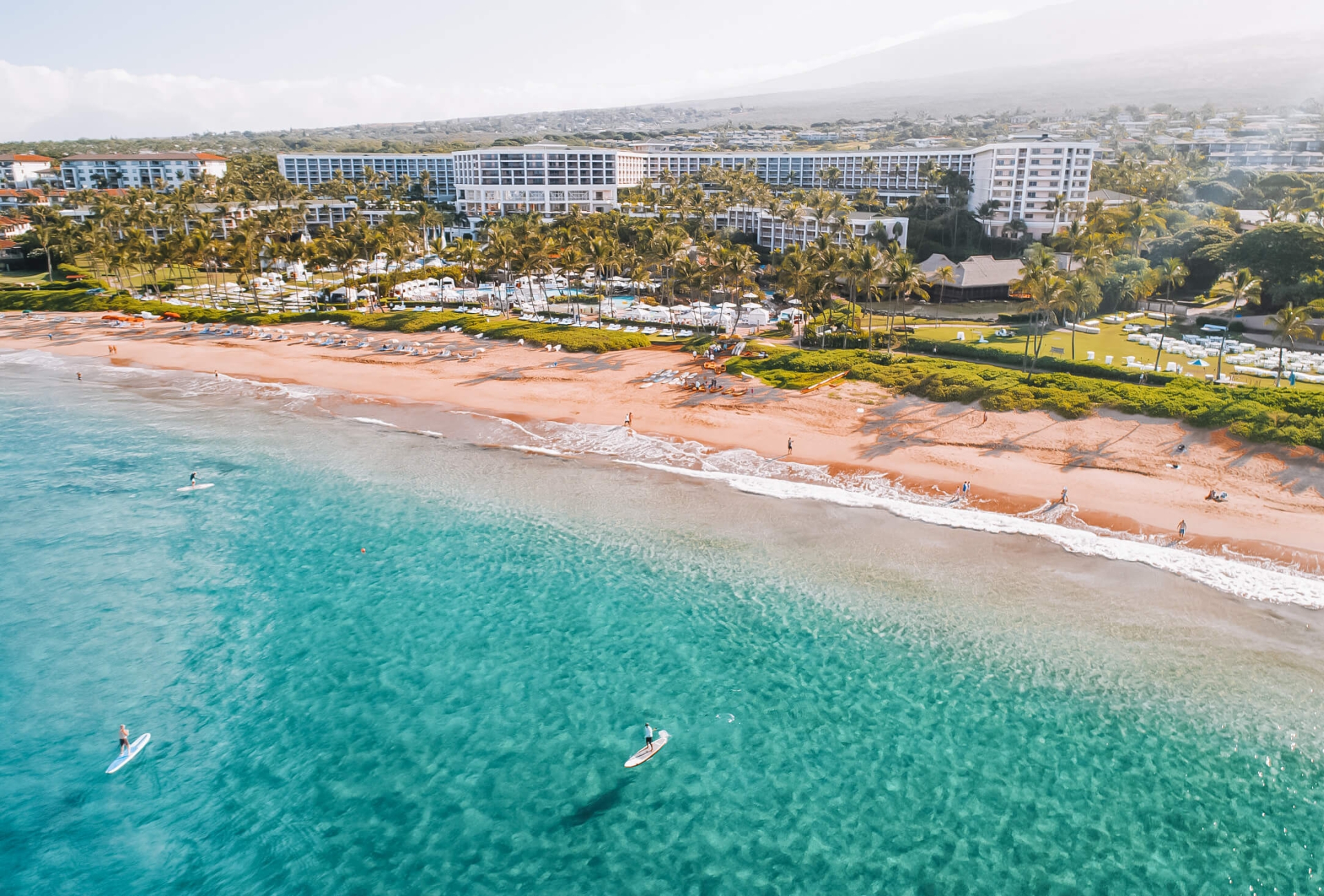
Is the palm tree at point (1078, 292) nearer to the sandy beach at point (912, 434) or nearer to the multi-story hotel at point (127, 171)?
the sandy beach at point (912, 434)

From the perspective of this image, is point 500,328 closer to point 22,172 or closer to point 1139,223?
point 1139,223

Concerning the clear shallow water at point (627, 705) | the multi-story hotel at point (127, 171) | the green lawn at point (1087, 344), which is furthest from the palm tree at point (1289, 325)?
the multi-story hotel at point (127, 171)

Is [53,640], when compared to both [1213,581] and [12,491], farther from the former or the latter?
[1213,581]

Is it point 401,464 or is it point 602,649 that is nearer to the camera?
point 602,649

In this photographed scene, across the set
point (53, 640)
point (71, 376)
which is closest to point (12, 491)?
point (53, 640)

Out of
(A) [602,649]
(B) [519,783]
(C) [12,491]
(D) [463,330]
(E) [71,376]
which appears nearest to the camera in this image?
(B) [519,783]

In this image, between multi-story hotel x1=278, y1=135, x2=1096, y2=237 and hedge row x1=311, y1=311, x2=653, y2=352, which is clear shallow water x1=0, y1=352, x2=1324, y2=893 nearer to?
hedge row x1=311, y1=311, x2=653, y2=352
